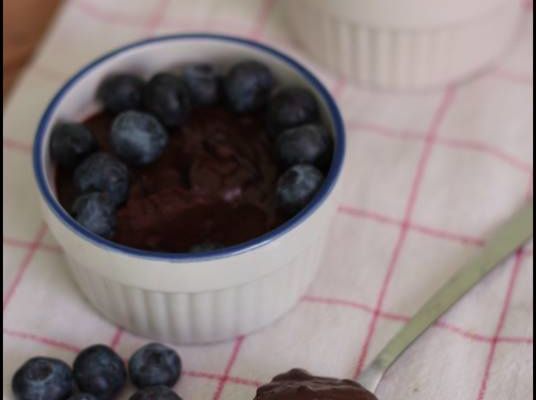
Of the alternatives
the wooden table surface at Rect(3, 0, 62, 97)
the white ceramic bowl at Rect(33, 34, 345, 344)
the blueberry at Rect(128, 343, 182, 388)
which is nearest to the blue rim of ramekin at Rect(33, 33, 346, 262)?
the white ceramic bowl at Rect(33, 34, 345, 344)

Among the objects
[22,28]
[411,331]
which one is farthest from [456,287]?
[22,28]

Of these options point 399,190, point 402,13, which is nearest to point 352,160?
point 399,190

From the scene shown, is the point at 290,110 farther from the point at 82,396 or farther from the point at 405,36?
the point at 82,396

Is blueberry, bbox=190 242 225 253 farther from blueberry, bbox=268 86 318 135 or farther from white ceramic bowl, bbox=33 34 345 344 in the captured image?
blueberry, bbox=268 86 318 135

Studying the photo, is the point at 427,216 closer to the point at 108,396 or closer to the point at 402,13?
the point at 402,13

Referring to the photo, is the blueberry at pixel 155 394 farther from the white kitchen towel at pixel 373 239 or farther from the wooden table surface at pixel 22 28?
the wooden table surface at pixel 22 28

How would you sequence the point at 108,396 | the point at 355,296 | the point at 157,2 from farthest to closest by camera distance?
the point at 157,2 < the point at 355,296 < the point at 108,396
